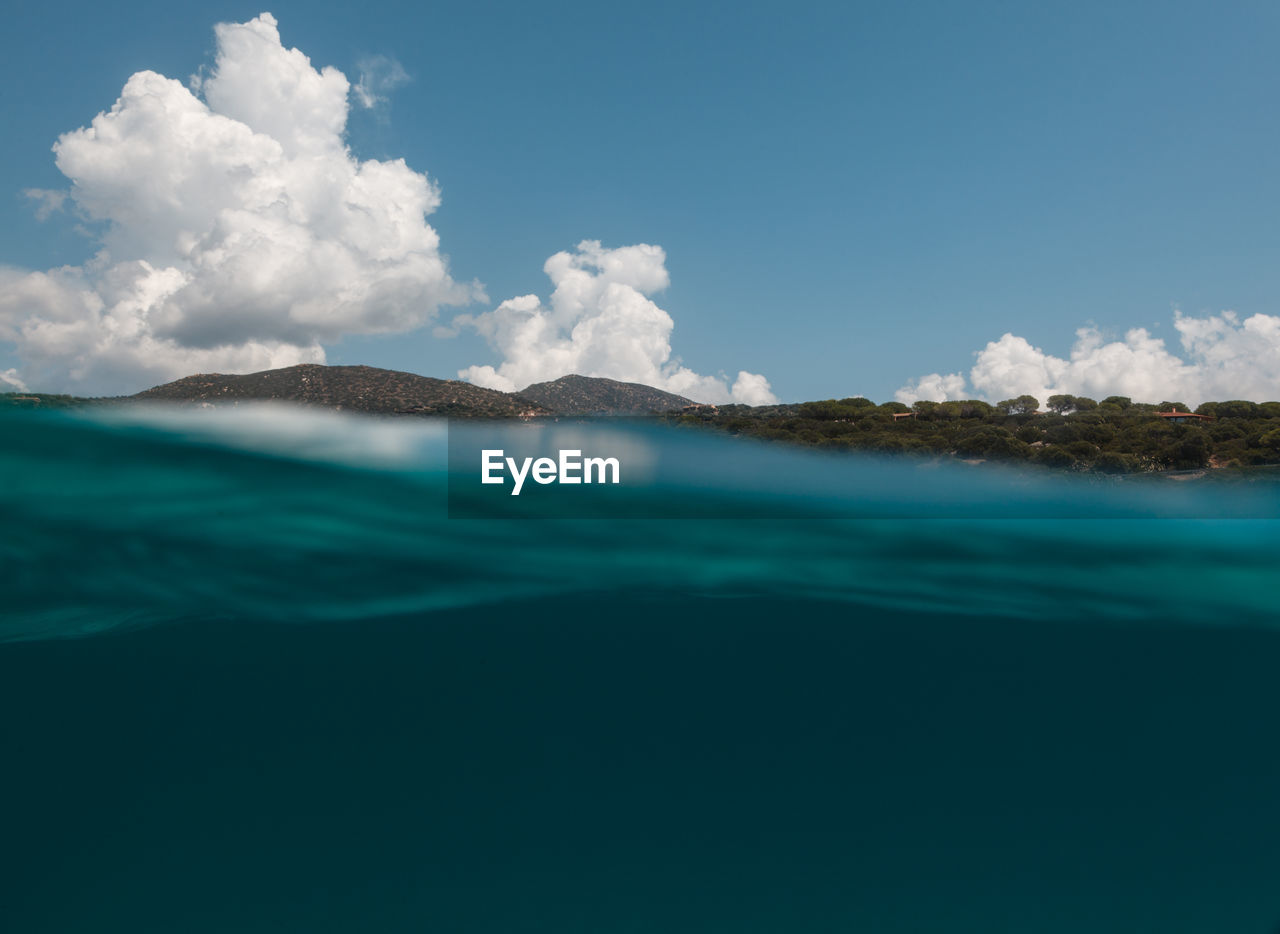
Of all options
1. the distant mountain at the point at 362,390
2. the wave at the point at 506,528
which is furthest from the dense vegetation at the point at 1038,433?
the distant mountain at the point at 362,390

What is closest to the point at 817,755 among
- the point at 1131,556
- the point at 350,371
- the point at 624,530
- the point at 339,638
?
the point at 1131,556

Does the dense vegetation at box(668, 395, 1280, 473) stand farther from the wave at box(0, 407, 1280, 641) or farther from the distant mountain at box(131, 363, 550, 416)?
the distant mountain at box(131, 363, 550, 416)

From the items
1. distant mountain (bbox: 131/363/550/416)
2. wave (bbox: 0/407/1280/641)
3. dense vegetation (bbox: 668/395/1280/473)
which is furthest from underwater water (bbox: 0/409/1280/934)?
distant mountain (bbox: 131/363/550/416)

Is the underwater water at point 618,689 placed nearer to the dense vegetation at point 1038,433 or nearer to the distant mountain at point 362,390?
the dense vegetation at point 1038,433

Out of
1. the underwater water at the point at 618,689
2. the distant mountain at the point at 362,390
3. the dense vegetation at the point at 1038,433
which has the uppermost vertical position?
the distant mountain at the point at 362,390

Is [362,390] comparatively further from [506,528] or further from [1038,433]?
[1038,433]
